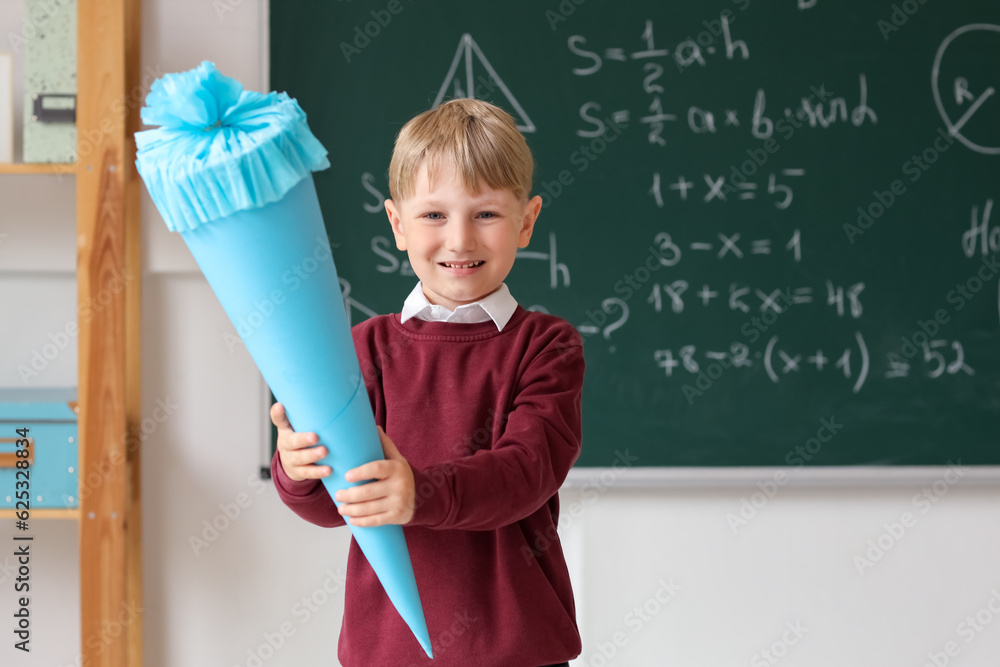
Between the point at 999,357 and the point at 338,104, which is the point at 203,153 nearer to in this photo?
the point at 338,104

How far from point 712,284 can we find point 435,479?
62.4 inches

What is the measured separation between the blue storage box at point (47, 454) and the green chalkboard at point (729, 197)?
0.75 meters

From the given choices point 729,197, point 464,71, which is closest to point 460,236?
point 464,71

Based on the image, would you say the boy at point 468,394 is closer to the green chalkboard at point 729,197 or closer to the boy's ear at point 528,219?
the boy's ear at point 528,219

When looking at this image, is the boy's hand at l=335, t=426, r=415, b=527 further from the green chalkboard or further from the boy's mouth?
the green chalkboard

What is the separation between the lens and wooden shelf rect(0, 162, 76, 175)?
1926 millimetres

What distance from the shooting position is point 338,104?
213 centimetres

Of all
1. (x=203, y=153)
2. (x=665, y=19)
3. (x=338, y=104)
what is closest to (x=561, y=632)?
(x=203, y=153)

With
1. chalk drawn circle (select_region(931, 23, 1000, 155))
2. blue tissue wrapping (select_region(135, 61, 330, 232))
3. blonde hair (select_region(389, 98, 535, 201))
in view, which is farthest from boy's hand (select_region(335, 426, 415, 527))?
chalk drawn circle (select_region(931, 23, 1000, 155))

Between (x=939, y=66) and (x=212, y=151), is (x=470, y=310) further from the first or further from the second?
(x=939, y=66)

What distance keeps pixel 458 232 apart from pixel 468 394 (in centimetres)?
19

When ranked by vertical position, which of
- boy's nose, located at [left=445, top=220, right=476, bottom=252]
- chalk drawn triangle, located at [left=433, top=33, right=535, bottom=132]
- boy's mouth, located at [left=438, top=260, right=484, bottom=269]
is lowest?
boy's mouth, located at [left=438, top=260, right=484, bottom=269]

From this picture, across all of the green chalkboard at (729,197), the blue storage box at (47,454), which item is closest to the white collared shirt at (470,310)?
the green chalkboard at (729,197)

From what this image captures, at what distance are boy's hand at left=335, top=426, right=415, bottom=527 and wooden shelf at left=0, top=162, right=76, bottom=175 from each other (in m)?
1.59
